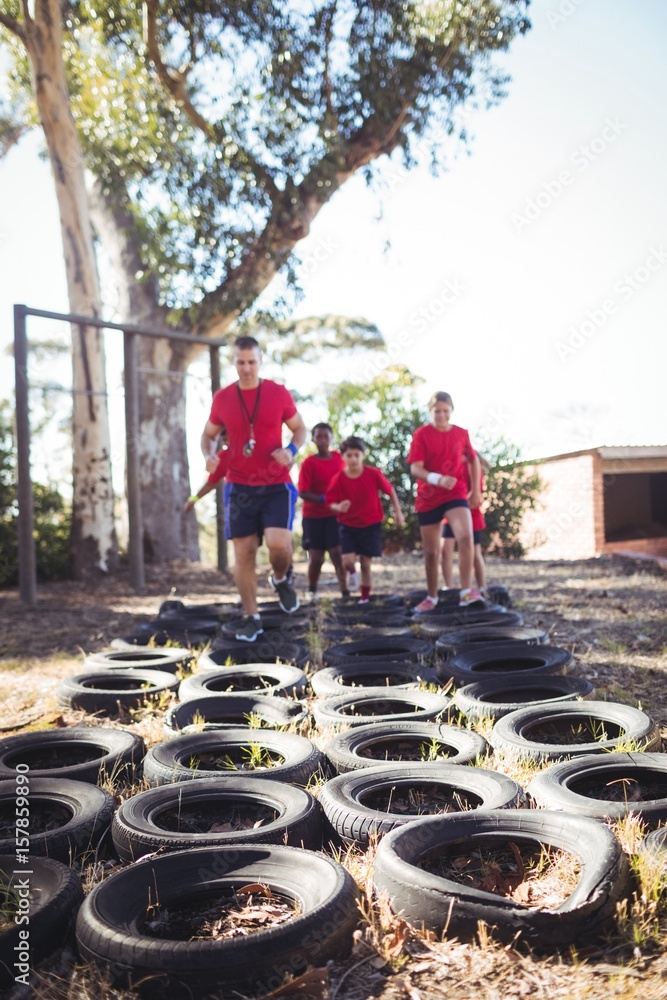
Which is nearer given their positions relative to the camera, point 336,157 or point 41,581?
point 41,581

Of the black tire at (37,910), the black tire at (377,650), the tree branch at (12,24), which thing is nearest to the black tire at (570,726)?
the black tire at (377,650)

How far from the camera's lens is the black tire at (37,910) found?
78.2 inches

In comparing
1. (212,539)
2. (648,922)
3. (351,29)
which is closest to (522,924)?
(648,922)

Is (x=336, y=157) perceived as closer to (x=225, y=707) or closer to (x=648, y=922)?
(x=225, y=707)

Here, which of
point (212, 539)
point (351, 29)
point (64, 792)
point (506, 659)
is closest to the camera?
point (64, 792)

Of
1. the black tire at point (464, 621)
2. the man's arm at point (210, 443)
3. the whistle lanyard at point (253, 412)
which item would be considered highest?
the whistle lanyard at point (253, 412)

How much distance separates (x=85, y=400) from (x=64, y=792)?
9650mm

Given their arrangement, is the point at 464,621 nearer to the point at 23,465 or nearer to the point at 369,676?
the point at 369,676

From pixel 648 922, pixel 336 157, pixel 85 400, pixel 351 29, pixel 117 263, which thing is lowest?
pixel 648 922

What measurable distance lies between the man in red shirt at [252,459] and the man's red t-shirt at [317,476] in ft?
7.15

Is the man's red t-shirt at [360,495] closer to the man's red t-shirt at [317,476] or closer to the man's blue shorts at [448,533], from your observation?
the man's red t-shirt at [317,476]

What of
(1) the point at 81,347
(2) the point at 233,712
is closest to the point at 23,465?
(1) the point at 81,347

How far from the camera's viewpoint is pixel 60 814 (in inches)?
120

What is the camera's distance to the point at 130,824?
2.62 meters
